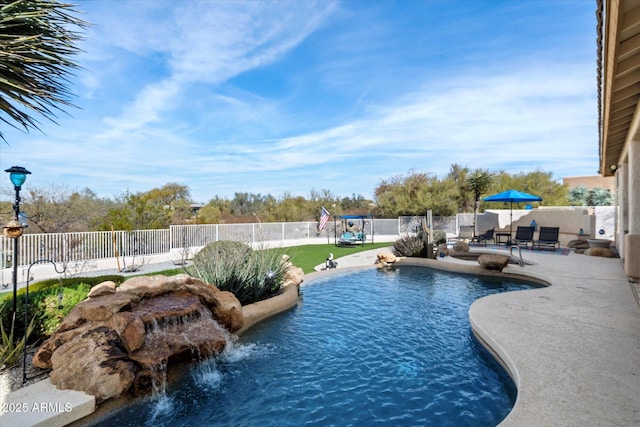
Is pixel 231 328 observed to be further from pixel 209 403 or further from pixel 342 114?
pixel 342 114

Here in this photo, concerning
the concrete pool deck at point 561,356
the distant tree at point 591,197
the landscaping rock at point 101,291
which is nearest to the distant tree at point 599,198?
the distant tree at point 591,197

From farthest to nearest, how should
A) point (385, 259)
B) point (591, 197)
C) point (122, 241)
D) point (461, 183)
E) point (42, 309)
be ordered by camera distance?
1. point (591, 197)
2. point (461, 183)
3. point (122, 241)
4. point (385, 259)
5. point (42, 309)

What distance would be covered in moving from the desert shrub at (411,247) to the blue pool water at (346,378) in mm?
5656

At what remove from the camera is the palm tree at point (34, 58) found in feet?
11.6

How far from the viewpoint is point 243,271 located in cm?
631

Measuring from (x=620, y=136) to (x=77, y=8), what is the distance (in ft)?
37.8

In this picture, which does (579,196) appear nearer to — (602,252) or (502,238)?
(502,238)

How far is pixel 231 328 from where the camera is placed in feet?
16.6

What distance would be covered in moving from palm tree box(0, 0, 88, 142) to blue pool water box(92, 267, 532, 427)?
141 inches

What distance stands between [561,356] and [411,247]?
8873 millimetres

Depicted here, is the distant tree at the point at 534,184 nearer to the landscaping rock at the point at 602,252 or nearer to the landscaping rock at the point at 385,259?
the landscaping rock at the point at 602,252

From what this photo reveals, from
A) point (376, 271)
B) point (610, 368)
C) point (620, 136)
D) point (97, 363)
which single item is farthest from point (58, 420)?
point (620, 136)

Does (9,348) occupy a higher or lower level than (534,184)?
lower

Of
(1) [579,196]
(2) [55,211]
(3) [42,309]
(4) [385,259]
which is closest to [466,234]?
(4) [385,259]
